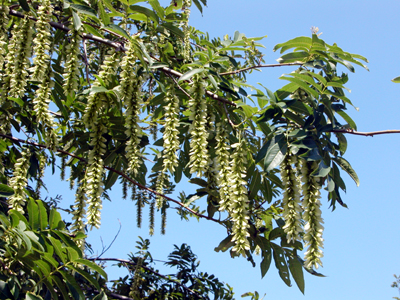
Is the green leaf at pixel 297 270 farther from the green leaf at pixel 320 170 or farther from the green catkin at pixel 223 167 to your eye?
the green leaf at pixel 320 170

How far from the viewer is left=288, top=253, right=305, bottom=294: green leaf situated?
3.13m

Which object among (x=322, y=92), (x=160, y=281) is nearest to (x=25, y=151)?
(x=322, y=92)

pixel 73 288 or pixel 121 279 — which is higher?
pixel 121 279

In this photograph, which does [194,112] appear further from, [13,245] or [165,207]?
[165,207]

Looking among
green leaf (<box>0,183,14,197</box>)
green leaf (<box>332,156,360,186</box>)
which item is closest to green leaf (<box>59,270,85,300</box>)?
green leaf (<box>0,183,14,197</box>)

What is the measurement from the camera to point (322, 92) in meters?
2.74

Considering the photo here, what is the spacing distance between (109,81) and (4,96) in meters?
0.72

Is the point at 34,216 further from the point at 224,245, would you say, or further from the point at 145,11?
the point at 145,11

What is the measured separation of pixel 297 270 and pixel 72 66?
2.34m

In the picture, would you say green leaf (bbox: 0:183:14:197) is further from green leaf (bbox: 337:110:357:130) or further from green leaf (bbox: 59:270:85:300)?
green leaf (bbox: 337:110:357:130)

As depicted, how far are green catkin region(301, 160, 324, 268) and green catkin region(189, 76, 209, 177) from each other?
64cm

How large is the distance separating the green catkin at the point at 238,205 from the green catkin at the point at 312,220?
13.4 inches

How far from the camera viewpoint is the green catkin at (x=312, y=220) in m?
2.16

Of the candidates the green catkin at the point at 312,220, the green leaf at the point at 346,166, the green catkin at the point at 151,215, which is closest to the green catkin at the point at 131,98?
the green catkin at the point at 312,220
